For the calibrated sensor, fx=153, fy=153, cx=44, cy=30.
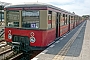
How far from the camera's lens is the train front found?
24.5 feet

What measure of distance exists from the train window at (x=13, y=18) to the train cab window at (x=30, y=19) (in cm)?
41

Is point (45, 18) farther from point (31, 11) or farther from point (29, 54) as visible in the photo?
point (29, 54)

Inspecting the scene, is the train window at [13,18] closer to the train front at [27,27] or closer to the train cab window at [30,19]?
the train front at [27,27]

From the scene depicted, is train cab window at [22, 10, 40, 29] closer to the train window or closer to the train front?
the train front

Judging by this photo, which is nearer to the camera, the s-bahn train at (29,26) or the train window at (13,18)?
the s-bahn train at (29,26)

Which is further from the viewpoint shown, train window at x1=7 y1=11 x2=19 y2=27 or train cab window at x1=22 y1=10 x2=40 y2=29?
train window at x1=7 y1=11 x2=19 y2=27

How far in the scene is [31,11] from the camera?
24.9 ft

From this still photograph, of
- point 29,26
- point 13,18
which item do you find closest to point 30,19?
point 29,26

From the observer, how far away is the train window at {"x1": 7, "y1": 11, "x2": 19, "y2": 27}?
26.2 ft

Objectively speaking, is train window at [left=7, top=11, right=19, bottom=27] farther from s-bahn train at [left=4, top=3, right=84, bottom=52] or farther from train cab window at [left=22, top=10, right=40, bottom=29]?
train cab window at [left=22, top=10, right=40, bottom=29]

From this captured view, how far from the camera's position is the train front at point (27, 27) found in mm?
7473

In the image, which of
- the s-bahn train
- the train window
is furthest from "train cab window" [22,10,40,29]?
the train window

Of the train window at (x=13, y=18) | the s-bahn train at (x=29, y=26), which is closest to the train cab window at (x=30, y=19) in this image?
the s-bahn train at (x=29, y=26)

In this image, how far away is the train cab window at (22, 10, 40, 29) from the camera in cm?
755
